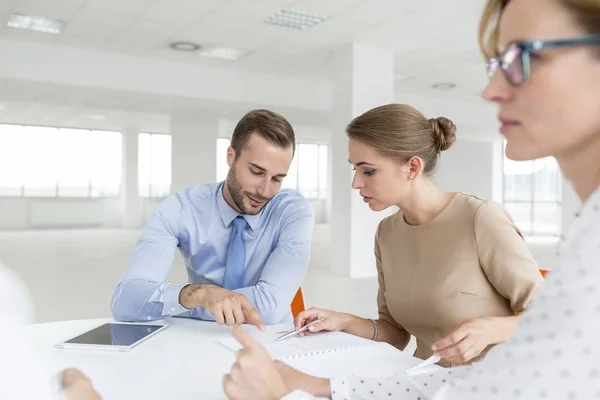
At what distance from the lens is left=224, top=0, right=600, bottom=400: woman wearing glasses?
57 cm

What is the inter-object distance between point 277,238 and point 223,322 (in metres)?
0.77

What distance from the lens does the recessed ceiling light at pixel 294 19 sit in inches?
275

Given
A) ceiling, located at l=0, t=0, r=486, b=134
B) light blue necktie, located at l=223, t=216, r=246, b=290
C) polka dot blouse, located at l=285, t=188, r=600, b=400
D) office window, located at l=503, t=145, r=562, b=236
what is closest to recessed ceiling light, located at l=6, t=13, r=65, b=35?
ceiling, located at l=0, t=0, r=486, b=134

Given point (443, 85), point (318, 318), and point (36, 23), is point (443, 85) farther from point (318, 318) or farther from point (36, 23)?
point (318, 318)

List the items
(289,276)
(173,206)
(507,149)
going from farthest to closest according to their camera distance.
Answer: (173,206) < (289,276) < (507,149)

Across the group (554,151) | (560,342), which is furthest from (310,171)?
→ (560,342)

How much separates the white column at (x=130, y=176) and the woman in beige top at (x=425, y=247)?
16957mm

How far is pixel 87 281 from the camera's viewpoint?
7137 mm

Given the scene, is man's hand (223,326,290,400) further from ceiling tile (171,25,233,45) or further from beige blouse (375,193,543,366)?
ceiling tile (171,25,233,45)

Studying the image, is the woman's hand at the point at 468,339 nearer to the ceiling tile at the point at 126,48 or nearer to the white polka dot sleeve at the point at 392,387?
the white polka dot sleeve at the point at 392,387

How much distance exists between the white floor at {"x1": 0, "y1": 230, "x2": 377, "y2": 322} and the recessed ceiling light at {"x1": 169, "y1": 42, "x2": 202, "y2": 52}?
3.36m

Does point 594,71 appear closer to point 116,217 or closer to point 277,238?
point 277,238

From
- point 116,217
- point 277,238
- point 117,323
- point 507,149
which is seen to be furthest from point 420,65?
point 116,217

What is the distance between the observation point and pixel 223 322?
5.57 ft
